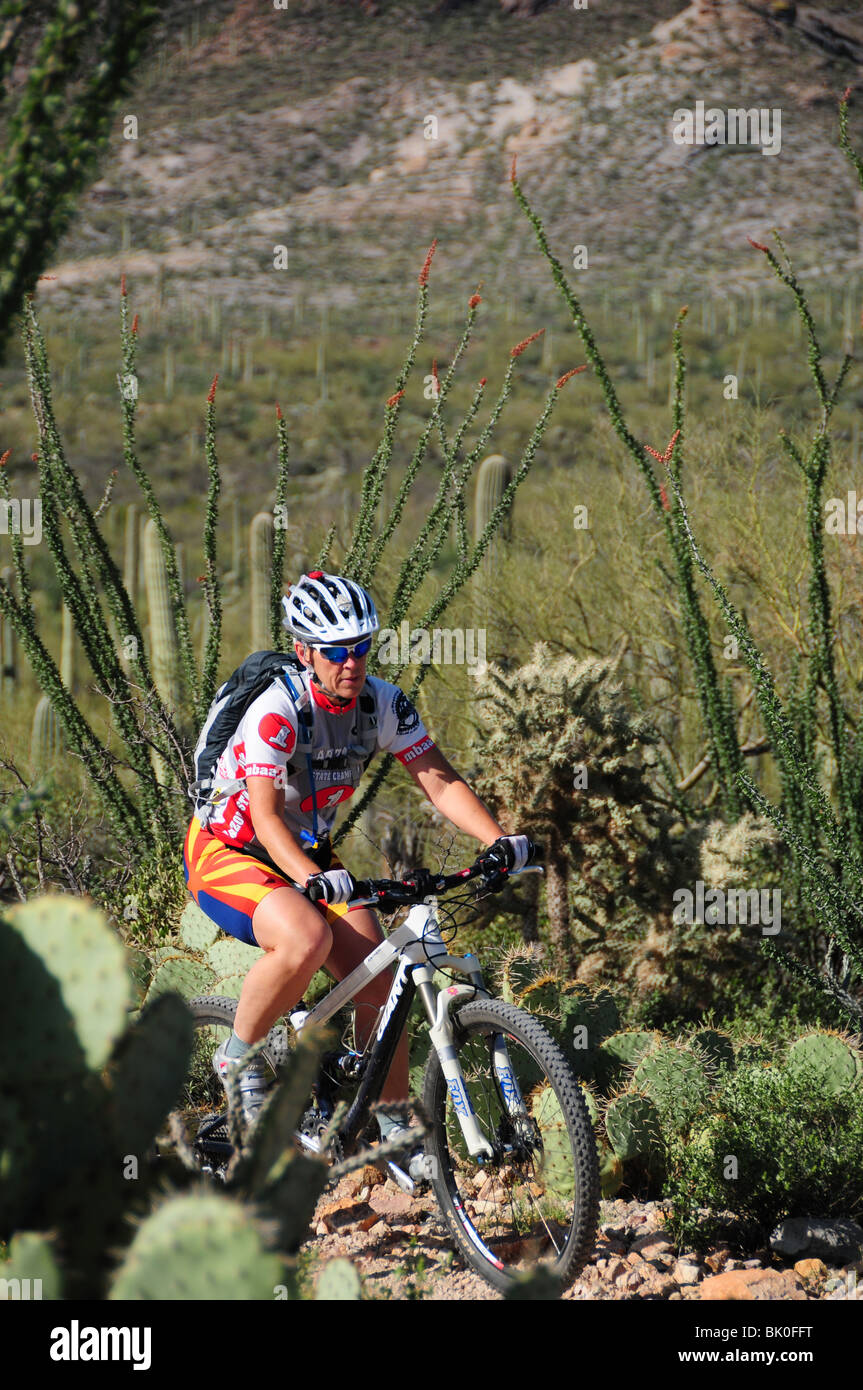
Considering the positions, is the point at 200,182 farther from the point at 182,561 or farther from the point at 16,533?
the point at 16,533

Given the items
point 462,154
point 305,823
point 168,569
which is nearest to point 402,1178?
point 305,823

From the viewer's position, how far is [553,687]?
22.5 ft

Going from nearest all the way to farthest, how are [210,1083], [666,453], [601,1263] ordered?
[601,1263]
[210,1083]
[666,453]

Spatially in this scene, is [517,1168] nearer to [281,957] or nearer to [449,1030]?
[449,1030]

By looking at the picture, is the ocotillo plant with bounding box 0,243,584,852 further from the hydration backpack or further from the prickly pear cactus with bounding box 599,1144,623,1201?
the prickly pear cactus with bounding box 599,1144,623,1201

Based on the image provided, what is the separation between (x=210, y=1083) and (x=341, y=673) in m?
2.18

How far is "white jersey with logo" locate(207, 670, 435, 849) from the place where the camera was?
13.1ft

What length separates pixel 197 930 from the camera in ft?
18.8

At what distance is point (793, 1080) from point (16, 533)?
14.7 feet

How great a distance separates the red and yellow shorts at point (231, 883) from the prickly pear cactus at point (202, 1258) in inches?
77.2

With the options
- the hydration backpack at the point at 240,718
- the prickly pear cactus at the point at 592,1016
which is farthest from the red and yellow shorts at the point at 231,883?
the prickly pear cactus at the point at 592,1016

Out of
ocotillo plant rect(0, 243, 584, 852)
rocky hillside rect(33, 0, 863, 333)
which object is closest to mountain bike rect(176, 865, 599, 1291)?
ocotillo plant rect(0, 243, 584, 852)

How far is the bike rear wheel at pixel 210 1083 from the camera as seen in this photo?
4.26 m
